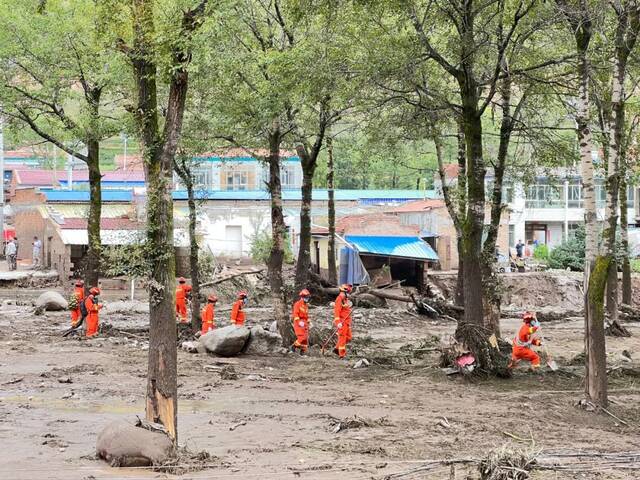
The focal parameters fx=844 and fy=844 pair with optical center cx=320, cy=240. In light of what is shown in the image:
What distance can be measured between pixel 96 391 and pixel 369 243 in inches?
1105

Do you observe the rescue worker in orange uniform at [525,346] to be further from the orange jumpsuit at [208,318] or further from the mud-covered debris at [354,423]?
the orange jumpsuit at [208,318]

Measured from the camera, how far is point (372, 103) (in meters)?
19.8

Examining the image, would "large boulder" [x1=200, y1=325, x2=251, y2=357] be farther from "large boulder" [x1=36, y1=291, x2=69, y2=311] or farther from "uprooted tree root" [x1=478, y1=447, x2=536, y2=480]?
"uprooted tree root" [x1=478, y1=447, x2=536, y2=480]

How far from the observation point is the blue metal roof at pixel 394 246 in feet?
140

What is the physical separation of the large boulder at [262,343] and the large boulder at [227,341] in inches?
8.8

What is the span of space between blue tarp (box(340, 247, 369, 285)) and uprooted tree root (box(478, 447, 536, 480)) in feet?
109

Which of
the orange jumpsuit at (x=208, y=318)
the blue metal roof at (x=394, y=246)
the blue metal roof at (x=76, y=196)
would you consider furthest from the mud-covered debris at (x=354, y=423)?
the blue metal roof at (x=76, y=196)

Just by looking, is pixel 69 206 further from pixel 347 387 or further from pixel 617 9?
pixel 617 9

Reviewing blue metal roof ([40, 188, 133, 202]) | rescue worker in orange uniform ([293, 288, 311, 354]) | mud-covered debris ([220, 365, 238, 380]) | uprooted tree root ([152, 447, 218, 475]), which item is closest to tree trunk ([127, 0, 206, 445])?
uprooted tree root ([152, 447, 218, 475])

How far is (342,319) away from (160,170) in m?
11.6

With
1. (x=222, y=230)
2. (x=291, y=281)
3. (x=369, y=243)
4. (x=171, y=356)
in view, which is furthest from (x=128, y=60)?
(x=222, y=230)

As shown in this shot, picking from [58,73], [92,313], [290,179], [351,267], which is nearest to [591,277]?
[92,313]

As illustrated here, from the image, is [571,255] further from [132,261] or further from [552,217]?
[132,261]

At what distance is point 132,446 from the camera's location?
10.7 m
